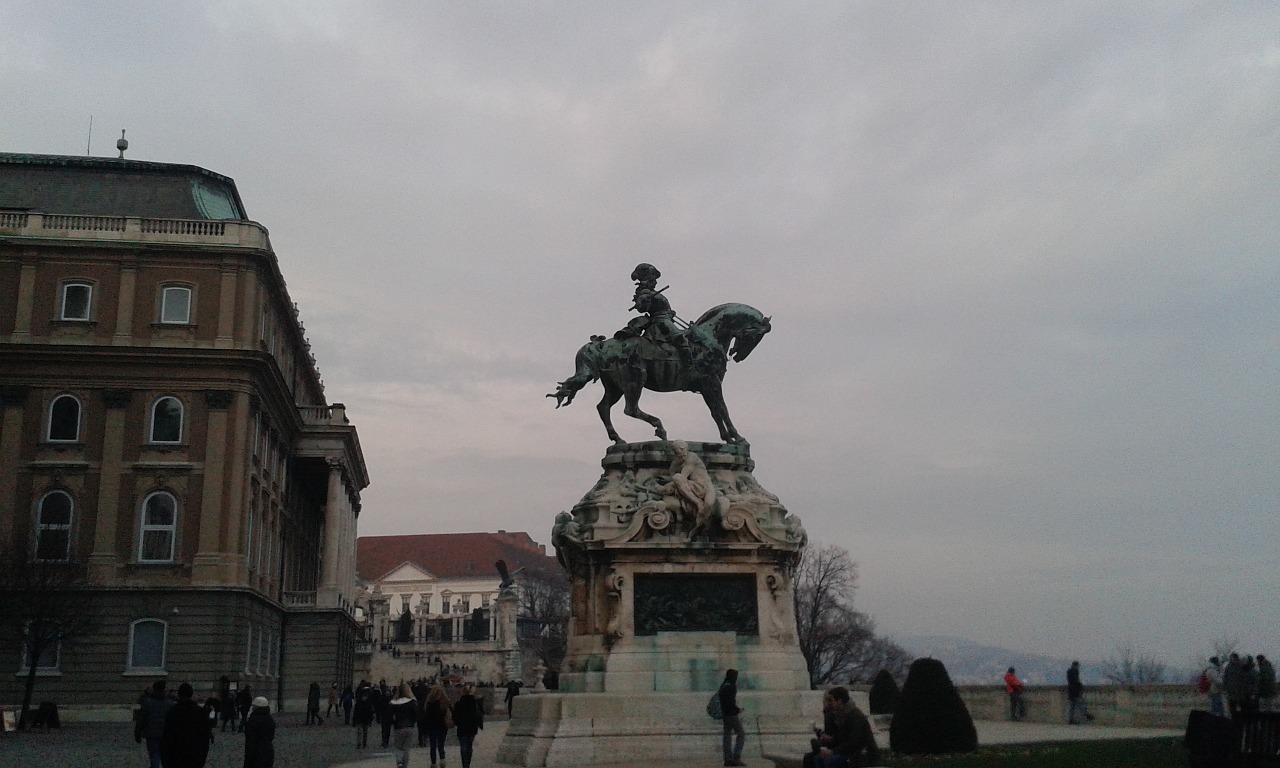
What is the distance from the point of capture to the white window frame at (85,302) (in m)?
47.4

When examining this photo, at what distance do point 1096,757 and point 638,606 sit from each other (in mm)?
6182

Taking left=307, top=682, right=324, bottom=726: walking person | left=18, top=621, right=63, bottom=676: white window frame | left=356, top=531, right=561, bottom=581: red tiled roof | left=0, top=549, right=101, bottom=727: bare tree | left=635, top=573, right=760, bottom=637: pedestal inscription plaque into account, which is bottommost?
left=307, top=682, right=324, bottom=726: walking person

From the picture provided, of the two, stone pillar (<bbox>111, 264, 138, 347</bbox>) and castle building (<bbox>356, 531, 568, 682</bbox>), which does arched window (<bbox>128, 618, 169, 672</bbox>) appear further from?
castle building (<bbox>356, 531, 568, 682</bbox>)

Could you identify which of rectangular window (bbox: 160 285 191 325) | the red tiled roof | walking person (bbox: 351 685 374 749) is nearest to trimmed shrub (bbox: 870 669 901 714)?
walking person (bbox: 351 685 374 749)

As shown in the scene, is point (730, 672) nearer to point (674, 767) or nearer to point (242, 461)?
point (674, 767)

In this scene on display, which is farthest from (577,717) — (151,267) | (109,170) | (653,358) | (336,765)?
(109,170)

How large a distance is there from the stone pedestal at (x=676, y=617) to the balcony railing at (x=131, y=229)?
34782 mm

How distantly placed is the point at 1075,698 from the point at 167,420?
114ft

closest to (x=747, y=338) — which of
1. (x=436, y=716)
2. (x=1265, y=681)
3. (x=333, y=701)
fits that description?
(x=436, y=716)

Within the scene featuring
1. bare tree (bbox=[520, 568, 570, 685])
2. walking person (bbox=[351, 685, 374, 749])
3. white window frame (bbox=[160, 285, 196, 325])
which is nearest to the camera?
walking person (bbox=[351, 685, 374, 749])

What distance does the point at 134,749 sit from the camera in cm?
2725

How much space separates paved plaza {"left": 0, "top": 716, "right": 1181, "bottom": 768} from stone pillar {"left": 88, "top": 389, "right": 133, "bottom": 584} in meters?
10.8

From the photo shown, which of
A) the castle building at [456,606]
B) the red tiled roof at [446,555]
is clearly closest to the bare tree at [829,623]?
the castle building at [456,606]

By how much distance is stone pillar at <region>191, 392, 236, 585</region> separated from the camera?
45.8 metres
